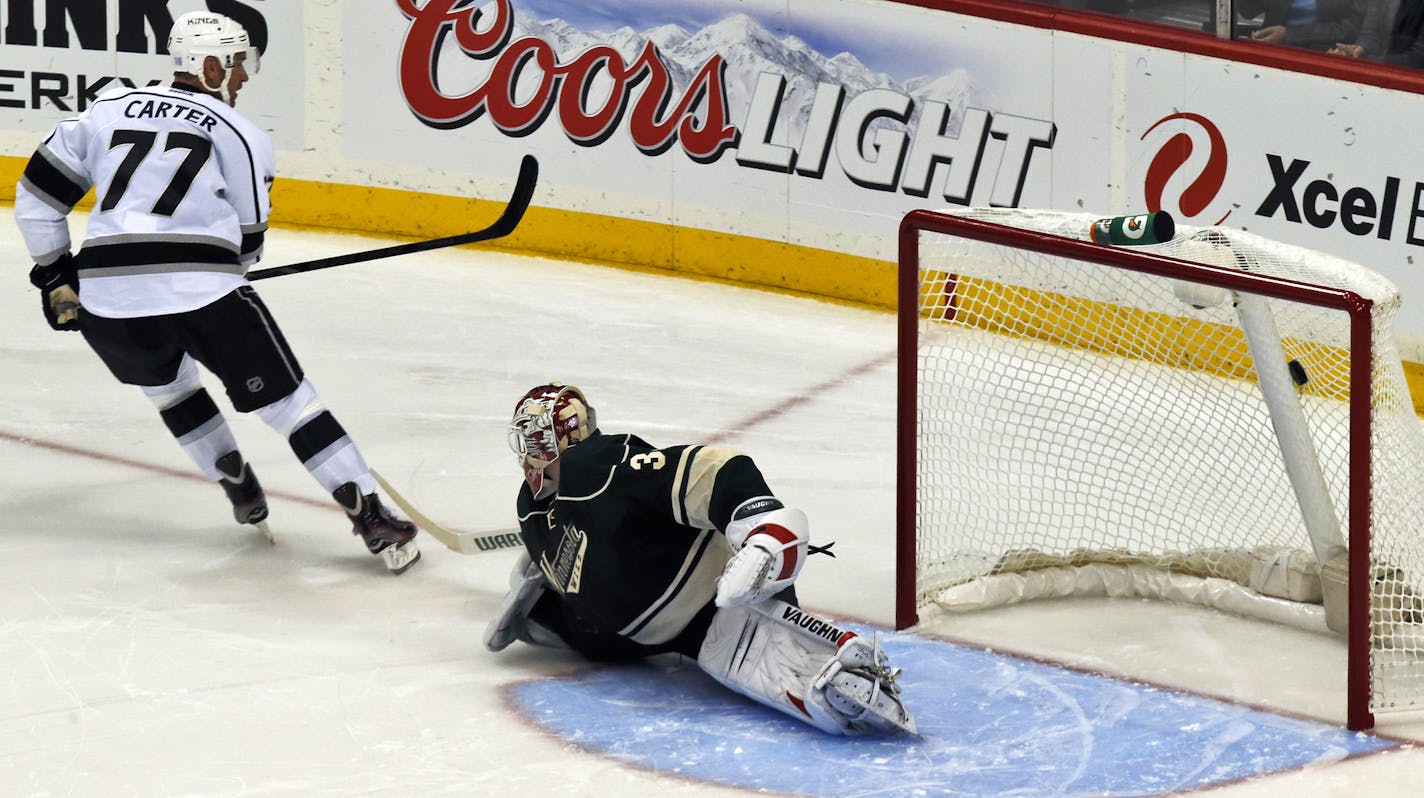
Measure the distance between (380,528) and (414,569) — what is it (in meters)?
0.14

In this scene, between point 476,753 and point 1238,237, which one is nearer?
point 476,753

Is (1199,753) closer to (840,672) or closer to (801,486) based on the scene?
(840,672)

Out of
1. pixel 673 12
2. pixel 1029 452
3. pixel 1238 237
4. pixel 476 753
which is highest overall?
pixel 673 12

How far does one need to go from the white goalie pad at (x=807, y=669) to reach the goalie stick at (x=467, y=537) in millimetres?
919

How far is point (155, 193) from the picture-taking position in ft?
13.3

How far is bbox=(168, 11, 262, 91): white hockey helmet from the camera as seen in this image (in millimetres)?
4121

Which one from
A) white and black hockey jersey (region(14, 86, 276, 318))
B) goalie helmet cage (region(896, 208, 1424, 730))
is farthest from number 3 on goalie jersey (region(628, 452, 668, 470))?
white and black hockey jersey (region(14, 86, 276, 318))

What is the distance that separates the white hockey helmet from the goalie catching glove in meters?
1.69

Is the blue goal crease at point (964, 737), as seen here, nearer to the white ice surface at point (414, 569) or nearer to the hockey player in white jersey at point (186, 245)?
the white ice surface at point (414, 569)

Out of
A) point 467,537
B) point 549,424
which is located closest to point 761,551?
point 549,424

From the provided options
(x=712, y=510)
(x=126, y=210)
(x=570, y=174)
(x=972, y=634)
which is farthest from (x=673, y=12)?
(x=712, y=510)

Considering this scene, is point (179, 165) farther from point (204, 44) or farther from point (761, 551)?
point (761, 551)

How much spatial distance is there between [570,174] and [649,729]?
12.6ft

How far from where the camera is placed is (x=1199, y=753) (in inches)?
125
